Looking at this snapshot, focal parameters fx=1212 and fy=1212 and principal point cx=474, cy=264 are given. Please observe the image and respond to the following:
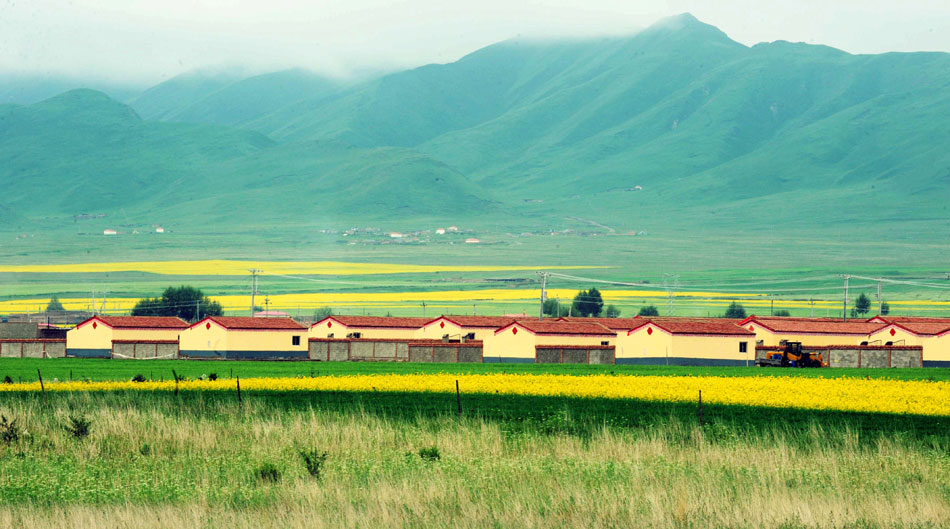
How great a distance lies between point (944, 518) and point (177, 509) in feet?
45.8

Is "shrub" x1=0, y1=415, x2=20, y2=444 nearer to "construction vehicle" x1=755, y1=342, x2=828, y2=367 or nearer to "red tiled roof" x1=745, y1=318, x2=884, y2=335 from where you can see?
"construction vehicle" x1=755, y1=342, x2=828, y2=367

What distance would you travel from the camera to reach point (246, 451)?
28719mm

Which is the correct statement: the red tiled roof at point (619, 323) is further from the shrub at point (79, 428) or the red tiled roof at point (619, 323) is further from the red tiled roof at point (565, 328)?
the shrub at point (79, 428)

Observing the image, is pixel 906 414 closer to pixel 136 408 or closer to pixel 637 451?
pixel 637 451

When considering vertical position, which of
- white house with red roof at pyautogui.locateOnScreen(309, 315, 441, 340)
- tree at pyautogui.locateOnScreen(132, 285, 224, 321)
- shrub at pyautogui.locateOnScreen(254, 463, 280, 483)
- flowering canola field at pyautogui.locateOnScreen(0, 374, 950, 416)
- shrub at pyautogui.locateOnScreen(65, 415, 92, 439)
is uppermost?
tree at pyautogui.locateOnScreen(132, 285, 224, 321)

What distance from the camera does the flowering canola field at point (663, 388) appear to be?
42.7 m

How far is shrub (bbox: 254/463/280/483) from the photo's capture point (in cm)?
2534

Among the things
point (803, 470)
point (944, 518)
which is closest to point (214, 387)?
point (803, 470)

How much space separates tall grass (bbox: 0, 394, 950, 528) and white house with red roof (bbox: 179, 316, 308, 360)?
58163 mm

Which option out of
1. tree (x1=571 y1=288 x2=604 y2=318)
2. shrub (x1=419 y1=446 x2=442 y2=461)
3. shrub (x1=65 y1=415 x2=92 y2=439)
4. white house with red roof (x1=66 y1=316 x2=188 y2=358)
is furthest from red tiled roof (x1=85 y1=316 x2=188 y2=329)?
tree (x1=571 y1=288 x2=604 y2=318)

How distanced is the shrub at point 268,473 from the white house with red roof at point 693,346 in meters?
63.6

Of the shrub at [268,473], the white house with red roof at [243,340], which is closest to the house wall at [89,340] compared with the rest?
the white house with red roof at [243,340]

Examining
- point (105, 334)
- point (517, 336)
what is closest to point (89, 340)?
point (105, 334)

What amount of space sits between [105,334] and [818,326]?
56.6 metres
